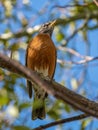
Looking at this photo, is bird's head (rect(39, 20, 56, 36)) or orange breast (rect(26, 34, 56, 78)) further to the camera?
A: bird's head (rect(39, 20, 56, 36))

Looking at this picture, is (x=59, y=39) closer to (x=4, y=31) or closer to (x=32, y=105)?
(x=4, y=31)

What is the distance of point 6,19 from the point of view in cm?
624

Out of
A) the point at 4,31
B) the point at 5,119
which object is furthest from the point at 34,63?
the point at 5,119

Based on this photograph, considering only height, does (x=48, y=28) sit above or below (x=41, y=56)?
below

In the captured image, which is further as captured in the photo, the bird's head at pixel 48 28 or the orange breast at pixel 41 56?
the bird's head at pixel 48 28

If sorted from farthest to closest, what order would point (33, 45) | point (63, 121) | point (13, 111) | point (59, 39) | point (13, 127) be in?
point (59, 39)
point (33, 45)
point (63, 121)
point (13, 111)
point (13, 127)

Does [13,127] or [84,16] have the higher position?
[13,127]

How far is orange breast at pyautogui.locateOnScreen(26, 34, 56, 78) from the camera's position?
4.69m

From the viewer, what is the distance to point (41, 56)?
15.4 ft

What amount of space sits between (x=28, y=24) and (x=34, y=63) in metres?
1.95

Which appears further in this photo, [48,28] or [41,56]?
[48,28]

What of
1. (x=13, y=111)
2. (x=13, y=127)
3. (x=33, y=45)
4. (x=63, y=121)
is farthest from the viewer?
(x=33, y=45)

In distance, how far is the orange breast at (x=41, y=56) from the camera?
4.69m

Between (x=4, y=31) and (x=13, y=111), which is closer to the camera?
(x=13, y=111)
